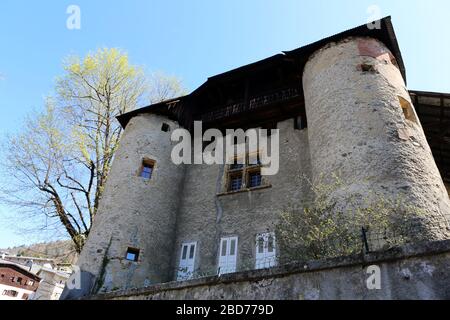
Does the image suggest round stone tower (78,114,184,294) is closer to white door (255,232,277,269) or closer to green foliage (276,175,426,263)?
white door (255,232,277,269)

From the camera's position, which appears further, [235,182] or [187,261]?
[235,182]

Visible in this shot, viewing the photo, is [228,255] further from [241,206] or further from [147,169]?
[147,169]

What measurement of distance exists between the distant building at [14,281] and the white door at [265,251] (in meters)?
34.7

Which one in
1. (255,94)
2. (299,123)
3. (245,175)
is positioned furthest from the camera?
(255,94)

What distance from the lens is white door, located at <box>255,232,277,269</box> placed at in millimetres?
9891

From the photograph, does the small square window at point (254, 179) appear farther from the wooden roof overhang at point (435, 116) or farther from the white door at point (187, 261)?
the wooden roof overhang at point (435, 116)

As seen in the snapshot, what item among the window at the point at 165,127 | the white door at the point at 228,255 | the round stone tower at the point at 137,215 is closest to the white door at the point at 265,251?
the white door at the point at 228,255

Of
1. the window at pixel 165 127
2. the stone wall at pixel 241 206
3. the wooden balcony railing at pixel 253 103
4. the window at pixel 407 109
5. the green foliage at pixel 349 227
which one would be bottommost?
the green foliage at pixel 349 227

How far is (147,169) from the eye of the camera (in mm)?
13047

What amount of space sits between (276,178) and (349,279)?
7314 mm

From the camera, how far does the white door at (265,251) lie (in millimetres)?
9891

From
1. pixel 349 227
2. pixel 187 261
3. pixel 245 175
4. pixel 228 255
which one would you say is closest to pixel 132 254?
pixel 187 261

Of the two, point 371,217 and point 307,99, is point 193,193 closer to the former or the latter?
point 307,99
